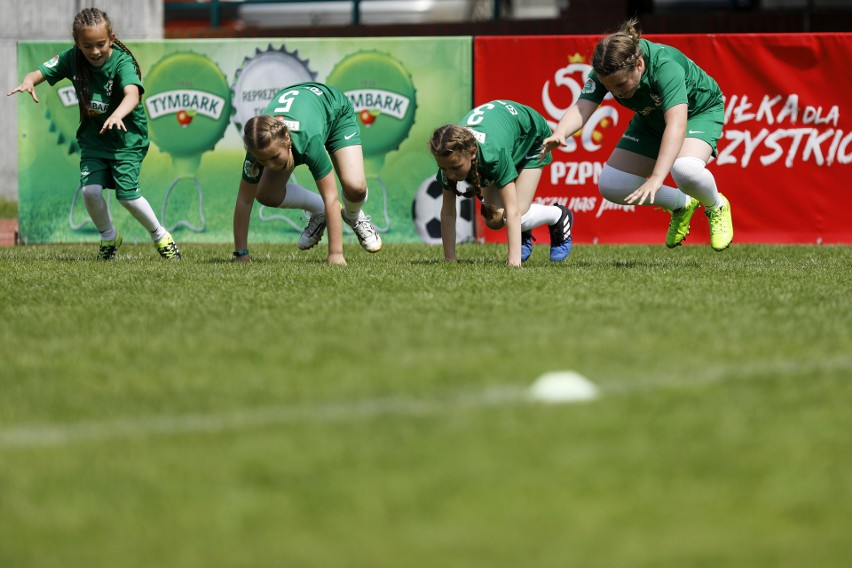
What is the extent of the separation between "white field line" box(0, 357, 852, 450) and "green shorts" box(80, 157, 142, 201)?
5.53m

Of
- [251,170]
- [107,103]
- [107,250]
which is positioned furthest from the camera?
[107,250]

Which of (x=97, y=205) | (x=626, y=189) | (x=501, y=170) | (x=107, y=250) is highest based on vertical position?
(x=501, y=170)

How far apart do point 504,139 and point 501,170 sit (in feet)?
1.11

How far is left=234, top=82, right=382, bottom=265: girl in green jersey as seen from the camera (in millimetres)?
7147

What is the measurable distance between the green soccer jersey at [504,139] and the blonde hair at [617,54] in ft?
2.48

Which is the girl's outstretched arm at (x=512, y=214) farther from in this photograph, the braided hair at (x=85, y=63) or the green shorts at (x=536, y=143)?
the braided hair at (x=85, y=63)

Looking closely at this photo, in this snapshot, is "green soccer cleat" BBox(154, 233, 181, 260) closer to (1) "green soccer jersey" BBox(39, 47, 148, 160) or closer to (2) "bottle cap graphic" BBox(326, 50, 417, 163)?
(1) "green soccer jersey" BBox(39, 47, 148, 160)

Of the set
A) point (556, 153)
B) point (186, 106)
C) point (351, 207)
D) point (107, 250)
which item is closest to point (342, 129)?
point (351, 207)

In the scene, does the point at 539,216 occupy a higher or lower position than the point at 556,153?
lower

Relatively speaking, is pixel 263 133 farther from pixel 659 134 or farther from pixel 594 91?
pixel 659 134

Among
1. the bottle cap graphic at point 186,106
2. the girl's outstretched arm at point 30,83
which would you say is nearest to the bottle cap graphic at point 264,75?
the bottle cap graphic at point 186,106

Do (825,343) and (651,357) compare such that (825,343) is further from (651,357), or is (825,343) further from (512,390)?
(512,390)

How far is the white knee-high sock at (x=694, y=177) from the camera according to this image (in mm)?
7664

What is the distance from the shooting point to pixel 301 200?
8.52 metres
